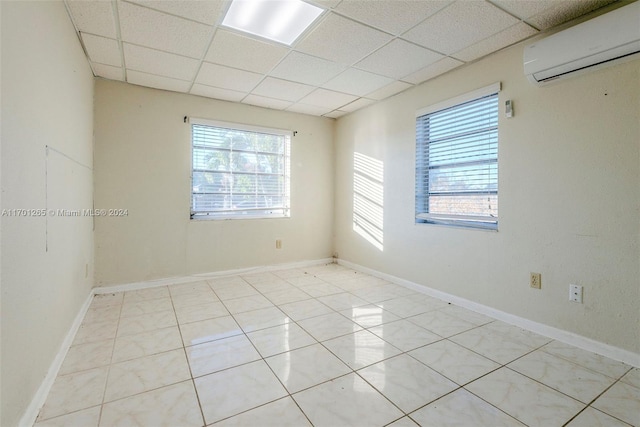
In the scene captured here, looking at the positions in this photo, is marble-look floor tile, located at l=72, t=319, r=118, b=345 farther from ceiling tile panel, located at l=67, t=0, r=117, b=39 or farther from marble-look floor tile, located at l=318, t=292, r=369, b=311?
ceiling tile panel, located at l=67, t=0, r=117, b=39

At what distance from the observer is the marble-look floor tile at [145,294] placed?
3.21 m

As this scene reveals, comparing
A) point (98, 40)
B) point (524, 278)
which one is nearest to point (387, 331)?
point (524, 278)

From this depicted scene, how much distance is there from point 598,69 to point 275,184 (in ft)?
11.8

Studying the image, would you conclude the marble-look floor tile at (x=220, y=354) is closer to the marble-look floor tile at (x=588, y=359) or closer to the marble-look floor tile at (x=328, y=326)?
the marble-look floor tile at (x=328, y=326)

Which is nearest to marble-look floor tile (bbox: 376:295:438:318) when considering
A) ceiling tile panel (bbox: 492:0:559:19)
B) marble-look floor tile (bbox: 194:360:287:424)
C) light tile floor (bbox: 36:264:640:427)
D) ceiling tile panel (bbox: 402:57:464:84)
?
light tile floor (bbox: 36:264:640:427)

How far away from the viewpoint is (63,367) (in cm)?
189

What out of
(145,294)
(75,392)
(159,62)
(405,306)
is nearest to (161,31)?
(159,62)

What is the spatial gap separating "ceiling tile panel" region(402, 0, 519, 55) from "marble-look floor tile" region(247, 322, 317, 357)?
2534 mm

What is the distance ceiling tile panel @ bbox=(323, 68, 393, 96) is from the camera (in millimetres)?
3148

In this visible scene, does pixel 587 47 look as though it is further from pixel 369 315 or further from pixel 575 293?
pixel 369 315

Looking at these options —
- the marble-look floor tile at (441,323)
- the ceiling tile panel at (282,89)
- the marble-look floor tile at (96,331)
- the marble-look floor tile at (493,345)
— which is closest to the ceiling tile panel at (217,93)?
the ceiling tile panel at (282,89)

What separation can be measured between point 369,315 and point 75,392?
2.13 metres

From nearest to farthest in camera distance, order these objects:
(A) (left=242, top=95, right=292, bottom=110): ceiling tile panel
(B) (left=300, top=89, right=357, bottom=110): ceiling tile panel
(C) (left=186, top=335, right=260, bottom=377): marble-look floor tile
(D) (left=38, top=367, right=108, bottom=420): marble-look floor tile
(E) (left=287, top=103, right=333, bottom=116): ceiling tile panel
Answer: (D) (left=38, top=367, right=108, bottom=420): marble-look floor tile
(C) (left=186, top=335, right=260, bottom=377): marble-look floor tile
(B) (left=300, top=89, right=357, bottom=110): ceiling tile panel
(A) (left=242, top=95, right=292, bottom=110): ceiling tile panel
(E) (left=287, top=103, right=333, bottom=116): ceiling tile panel

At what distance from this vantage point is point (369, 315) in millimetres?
2777
